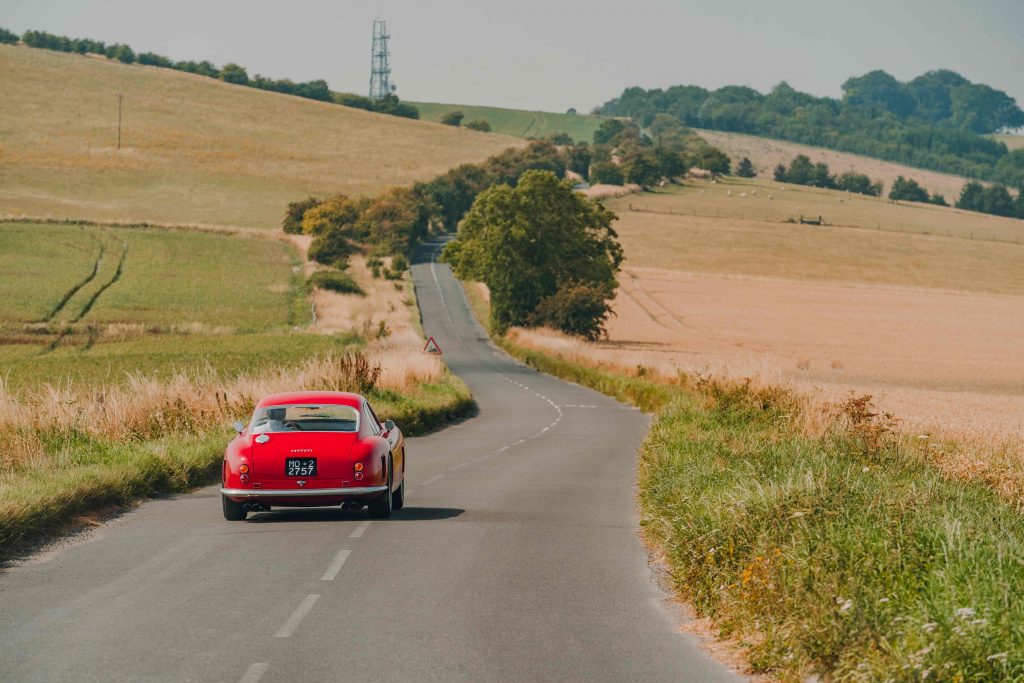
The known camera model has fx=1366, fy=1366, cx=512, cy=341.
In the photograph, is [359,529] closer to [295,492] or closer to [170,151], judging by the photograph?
[295,492]

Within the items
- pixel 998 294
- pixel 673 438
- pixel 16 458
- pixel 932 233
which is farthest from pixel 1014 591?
pixel 932 233

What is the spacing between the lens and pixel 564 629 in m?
10.4

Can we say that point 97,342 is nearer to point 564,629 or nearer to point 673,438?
point 673,438

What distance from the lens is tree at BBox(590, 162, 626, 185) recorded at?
593 ft

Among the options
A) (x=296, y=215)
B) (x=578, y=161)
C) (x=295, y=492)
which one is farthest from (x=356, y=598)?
(x=578, y=161)

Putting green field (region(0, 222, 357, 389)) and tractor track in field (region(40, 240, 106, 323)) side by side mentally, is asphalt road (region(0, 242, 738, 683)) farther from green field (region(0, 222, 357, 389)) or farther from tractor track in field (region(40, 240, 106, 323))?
tractor track in field (region(40, 240, 106, 323))

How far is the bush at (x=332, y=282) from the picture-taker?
105 metres

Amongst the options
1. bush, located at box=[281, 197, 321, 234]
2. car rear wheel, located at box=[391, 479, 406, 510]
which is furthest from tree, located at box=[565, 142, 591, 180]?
car rear wheel, located at box=[391, 479, 406, 510]

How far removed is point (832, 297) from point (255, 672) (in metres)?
101

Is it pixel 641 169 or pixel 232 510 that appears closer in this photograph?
pixel 232 510

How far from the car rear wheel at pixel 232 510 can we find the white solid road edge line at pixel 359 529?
144 cm

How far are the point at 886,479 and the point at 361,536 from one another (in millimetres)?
5808

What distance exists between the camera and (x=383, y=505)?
16812 mm

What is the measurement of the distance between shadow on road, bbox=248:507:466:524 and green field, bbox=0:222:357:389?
32537 millimetres
